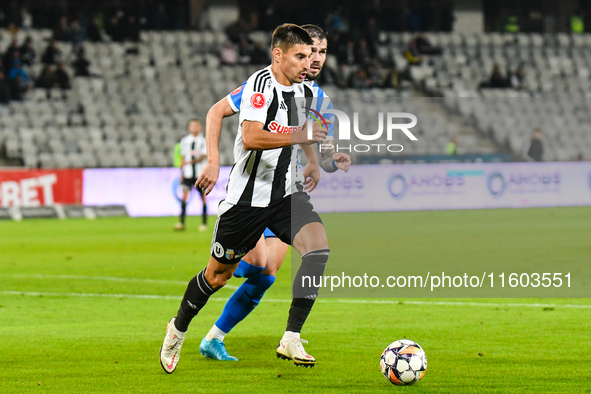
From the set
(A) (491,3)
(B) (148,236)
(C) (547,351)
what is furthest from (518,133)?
(C) (547,351)

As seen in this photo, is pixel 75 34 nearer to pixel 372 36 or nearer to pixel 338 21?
pixel 338 21

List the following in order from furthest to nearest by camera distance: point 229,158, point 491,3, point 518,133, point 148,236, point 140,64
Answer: point 491,3, point 518,133, point 140,64, point 229,158, point 148,236

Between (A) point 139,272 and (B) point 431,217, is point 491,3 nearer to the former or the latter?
(B) point 431,217

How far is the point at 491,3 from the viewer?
3334 centimetres

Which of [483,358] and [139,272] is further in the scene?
[139,272]

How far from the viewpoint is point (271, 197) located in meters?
5.03

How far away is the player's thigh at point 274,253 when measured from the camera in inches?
214

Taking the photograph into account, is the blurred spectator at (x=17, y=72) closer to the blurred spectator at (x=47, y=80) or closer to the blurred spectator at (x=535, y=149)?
the blurred spectator at (x=47, y=80)

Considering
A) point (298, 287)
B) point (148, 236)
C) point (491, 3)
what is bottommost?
point (148, 236)

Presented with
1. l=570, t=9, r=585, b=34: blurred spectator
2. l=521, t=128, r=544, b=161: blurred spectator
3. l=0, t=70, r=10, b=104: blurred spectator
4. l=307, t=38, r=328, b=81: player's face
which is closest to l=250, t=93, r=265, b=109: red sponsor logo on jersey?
l=307, t=38, r=328, b=81: player's face

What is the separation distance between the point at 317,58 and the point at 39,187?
45.7 feet

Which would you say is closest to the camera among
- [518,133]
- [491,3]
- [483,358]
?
[483,358]

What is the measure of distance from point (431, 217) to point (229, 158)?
19.6 feet

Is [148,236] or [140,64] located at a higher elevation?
[140,64]
